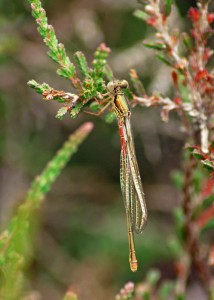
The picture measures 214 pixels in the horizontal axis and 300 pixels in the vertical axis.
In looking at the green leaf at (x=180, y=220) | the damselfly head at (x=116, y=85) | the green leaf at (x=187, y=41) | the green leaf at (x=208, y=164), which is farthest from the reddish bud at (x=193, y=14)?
the green leaf at (x=180, y=220)

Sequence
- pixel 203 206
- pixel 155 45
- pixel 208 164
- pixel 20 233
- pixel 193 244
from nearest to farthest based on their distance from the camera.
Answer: pixel 20 233 → pixel 208 164 → pixel 155 45 → pixel 203 206 → pixel 193 244

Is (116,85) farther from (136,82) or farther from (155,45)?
(155,45)

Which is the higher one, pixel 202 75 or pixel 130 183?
pixel 202 75

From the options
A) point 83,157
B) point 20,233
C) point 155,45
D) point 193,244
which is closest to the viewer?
point 20,233

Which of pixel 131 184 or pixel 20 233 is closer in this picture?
pixel 20 233

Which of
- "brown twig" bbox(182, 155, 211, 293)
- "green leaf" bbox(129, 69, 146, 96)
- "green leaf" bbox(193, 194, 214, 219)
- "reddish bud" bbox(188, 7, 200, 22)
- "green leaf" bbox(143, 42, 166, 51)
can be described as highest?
"reddish bud" bbox(188, 7, 200, 22)

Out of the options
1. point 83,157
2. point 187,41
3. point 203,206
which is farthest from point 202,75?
point 83,157

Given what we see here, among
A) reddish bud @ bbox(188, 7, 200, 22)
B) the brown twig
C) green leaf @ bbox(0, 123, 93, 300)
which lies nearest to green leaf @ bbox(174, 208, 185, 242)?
the brown twig

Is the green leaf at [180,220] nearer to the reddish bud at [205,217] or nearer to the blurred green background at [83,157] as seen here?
the reddish bud at [205,217]

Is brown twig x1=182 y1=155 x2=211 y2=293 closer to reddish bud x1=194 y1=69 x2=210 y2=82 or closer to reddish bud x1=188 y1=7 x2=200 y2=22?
reddish bud x1=194 y1=69 x2=210 y2=82
